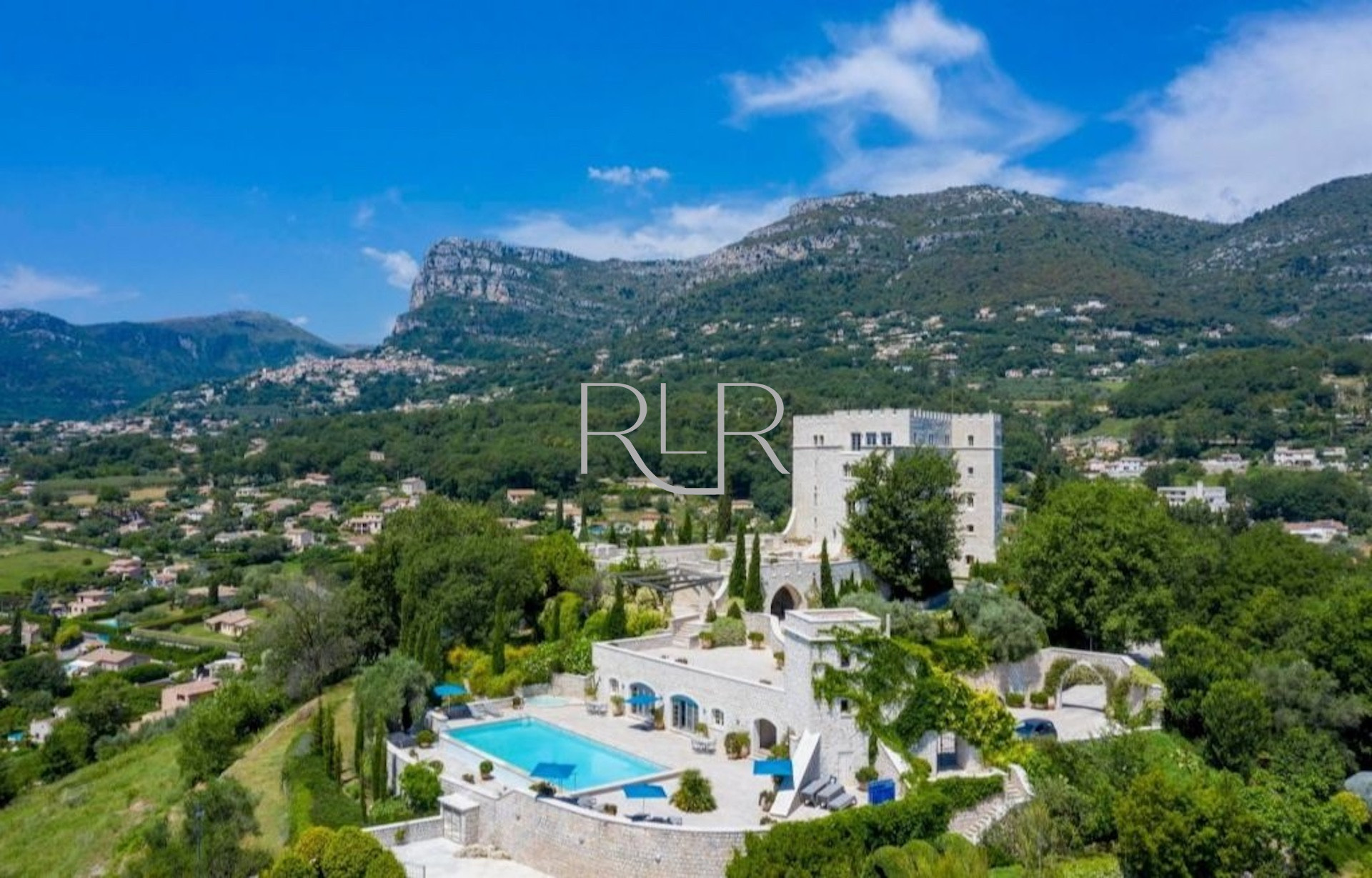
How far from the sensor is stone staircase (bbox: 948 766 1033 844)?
60.2 ft

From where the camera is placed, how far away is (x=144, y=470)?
123188 millimetres

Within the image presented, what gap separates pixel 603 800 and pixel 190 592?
6027 cm

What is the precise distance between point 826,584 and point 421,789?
14.1 meters

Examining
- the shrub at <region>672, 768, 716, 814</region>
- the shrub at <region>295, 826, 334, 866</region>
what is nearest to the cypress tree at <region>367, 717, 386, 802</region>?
the shrub at <region>295, 826, 334, 866</region>

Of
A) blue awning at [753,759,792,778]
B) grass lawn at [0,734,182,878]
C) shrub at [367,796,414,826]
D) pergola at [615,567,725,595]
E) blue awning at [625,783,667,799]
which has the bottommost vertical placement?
grass lawn at [0,734,182,878]

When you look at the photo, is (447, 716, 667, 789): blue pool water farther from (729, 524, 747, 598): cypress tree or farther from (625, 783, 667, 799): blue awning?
(729, 524, 747, 598): cypress tree

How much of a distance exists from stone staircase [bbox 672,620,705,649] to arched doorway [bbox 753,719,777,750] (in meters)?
6.31

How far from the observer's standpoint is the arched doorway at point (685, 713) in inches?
915

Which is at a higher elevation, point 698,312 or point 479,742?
point 698,312

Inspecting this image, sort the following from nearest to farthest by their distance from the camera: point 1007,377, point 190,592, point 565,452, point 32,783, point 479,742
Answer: point 479,742
point 32,783
point 190,592
point 565,452
point 1007,377

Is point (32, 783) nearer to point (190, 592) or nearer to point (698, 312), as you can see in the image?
point (190, 592)

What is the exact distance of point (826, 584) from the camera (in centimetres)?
2962

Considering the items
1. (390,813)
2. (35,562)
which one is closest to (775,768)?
(390,813)

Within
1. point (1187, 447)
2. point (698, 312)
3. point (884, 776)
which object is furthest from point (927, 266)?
point (884, 776)
